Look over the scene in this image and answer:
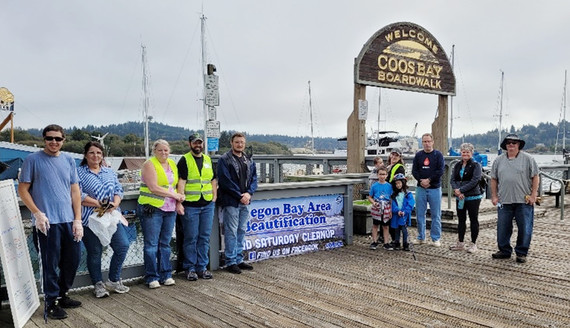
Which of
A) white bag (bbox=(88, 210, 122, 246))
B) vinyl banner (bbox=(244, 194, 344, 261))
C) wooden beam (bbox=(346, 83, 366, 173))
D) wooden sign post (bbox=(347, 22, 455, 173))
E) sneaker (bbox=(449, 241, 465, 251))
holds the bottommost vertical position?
sneaker (bbox=(449, 241, 465, 251))

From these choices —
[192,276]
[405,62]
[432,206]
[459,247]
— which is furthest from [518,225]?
[405,62]

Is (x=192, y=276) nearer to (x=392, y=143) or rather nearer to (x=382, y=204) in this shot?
(x=382, y=204)

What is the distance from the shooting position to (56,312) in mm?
4062

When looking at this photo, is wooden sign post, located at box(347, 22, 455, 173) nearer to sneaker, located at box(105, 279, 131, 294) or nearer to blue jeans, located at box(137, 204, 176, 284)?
blue jeans, located at box(137, 204, 176, 284)

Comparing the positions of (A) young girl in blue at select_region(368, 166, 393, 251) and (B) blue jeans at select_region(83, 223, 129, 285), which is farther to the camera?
(A) young girl in blue at select_region(368, 166, 393, 251)

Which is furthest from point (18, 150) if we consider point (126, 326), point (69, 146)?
point (126, 326)

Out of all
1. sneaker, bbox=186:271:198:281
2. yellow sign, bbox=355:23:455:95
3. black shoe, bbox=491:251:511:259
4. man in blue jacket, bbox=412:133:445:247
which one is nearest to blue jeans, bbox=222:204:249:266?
sneaker, bbox=186:271:198:281

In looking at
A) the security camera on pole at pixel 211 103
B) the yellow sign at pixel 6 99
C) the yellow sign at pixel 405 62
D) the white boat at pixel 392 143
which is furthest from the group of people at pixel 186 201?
the white boat at pixel 392 143

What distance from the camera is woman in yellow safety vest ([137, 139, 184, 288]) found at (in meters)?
4.90

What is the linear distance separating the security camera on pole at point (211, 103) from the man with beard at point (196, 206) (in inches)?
161

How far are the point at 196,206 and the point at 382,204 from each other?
2.87 m

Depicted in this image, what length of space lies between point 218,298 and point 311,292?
0.95m

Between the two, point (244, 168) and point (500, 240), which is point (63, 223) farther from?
point (500, 240)

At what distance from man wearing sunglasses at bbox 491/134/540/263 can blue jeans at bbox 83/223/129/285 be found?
4812 mm
